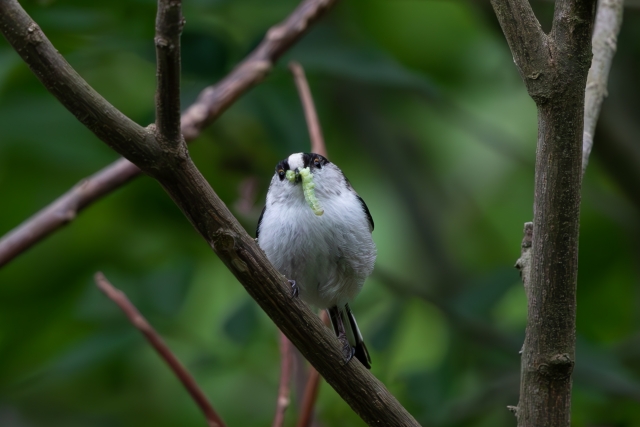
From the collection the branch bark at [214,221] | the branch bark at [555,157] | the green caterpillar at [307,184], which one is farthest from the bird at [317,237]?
the branch bark at [555,157]

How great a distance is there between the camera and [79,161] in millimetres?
4066

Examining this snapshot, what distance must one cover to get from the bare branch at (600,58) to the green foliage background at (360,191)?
1139mm

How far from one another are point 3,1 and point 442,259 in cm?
423

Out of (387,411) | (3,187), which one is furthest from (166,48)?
(3,187)

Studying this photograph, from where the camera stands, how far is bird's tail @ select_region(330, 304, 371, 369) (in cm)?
319

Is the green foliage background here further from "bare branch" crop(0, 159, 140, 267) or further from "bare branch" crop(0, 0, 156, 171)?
"bare branch" crop(0, 0, 156, 171)

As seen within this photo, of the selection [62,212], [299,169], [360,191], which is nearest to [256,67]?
[299,169]

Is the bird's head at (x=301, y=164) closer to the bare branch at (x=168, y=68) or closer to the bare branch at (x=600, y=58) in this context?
the bare branch at (x=600, y=58)

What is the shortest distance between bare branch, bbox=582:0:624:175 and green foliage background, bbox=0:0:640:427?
3.74ft

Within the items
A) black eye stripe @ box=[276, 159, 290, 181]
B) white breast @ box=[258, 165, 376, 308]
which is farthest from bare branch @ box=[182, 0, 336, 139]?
white breast @ box=[258, 165, 376, 308]

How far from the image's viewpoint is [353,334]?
3262 millimetres

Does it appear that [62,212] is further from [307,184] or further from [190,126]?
[307,184]

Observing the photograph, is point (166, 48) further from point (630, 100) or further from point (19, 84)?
point (630, 100)

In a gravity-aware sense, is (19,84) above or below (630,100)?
below
